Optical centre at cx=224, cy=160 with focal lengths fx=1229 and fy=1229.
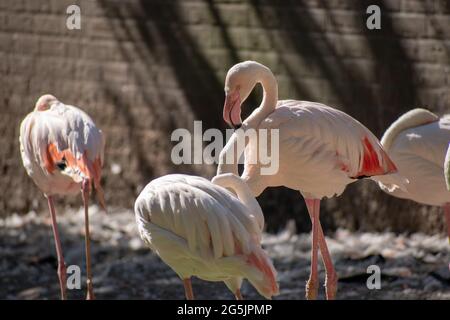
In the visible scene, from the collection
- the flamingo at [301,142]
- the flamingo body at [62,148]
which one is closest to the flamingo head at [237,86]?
the flamingo at [301,142]

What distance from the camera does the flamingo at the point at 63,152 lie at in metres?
6.32

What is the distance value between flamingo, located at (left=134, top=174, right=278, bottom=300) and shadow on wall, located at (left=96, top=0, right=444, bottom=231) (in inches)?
118

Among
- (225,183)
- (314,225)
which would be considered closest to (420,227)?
(314,225)

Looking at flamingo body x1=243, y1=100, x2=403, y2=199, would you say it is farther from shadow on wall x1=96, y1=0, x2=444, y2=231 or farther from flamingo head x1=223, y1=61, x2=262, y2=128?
shadow on wall x1=96, y1=0, x2=444, y2=231

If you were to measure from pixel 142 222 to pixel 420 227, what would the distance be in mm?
3343

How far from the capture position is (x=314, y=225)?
19.7 ft

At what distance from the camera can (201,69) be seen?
8.72 meters

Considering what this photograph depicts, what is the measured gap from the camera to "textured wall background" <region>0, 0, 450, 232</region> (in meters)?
8.07

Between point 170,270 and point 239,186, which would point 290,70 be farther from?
point 239,186

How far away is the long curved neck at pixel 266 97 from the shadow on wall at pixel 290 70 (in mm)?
2445

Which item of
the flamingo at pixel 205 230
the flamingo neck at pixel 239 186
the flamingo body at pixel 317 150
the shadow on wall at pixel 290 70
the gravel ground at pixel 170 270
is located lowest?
the gravel ground at pixel 170 270

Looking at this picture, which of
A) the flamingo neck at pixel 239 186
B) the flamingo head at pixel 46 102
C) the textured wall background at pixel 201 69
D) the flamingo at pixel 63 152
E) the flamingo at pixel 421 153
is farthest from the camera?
the textured wall background at pixel 201 69

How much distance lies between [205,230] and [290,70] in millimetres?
3482

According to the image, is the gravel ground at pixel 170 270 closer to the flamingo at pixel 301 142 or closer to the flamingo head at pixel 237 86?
the flamingo at pixel 301 142
